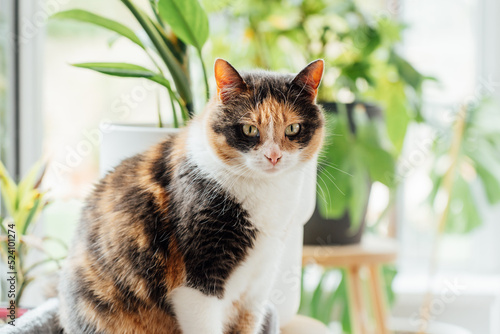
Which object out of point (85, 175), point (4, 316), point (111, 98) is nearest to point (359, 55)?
point (111, 98)

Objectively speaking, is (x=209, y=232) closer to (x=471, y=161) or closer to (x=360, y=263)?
(x=360, y=263)

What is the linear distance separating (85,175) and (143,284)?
1.01m

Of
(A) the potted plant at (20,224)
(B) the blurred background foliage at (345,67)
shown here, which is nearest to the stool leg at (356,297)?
(B) the blurred background foliage at (345,67)

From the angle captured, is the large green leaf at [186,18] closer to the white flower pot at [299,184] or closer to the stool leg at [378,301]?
the white flower pot at [299,184]

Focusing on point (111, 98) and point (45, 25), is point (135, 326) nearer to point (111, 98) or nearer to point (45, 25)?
point (111, 98)

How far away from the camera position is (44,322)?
31.5 inches

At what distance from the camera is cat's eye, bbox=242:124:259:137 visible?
27.9 inches

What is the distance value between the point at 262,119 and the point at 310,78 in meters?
0.10

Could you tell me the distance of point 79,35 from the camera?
1651mm

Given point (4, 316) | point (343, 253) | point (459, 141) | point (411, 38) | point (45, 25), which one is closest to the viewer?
point (4, 316)

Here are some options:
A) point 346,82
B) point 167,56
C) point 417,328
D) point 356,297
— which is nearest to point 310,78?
point 167,56

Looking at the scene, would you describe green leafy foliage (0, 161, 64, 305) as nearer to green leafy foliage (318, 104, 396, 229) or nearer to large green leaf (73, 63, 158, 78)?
large green leaf (73, 63, 158, 78)

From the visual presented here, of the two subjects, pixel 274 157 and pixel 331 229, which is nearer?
pixel 274 157

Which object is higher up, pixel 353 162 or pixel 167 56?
pixel 167 56
